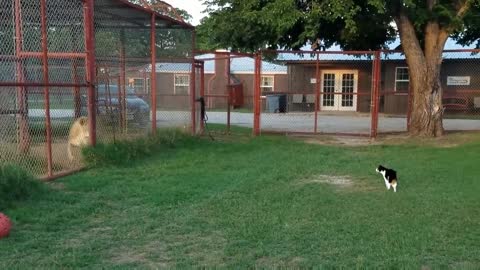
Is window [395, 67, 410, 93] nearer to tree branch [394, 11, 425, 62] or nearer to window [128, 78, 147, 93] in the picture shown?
tree branch [394, 11, 425, 62]

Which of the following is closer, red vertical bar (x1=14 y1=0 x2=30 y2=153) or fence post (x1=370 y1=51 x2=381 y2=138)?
red vertical bar (x1=14 y1=0 x2=30 y2=153)

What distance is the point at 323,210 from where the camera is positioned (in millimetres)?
6633

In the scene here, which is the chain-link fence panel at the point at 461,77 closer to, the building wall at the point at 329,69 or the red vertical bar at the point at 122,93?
the building wall at the point at 329,69

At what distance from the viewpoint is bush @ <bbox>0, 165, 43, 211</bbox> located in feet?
22.1

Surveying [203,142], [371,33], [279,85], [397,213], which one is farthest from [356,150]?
[279,85]

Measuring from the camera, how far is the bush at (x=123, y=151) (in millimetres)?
9531

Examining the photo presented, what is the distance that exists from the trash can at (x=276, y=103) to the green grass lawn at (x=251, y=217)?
20.2 m

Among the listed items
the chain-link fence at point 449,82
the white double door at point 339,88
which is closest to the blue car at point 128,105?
the chain-link fence at point 449,82

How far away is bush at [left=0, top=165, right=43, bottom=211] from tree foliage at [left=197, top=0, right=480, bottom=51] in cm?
755

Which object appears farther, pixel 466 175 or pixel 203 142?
pixel 203 142

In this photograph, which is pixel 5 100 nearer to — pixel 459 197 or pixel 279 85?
pixel 459 197

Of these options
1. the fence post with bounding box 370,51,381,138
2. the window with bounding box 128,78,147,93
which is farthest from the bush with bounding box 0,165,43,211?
the fence post with bounding box 370,51,381,138

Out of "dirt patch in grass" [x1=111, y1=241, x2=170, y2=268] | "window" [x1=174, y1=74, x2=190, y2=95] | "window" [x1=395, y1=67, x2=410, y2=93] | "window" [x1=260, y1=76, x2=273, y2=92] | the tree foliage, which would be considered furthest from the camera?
"window" [x1=260, y1=76, x2=273, y2=92]

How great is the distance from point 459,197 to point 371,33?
9827 millimetres
